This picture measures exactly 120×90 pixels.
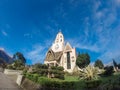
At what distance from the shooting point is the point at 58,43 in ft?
215

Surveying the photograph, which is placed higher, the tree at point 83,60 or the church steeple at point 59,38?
the church steeple at point 59,38

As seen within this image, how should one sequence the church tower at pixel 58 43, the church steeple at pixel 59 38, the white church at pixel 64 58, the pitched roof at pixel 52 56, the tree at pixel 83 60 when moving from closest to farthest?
the tree at pixel 83 60, the white church at pixel 64 58, the pitched roof at pixel 52 56, the church tower at pixel 58 43, the church steeple at pixel 59 38

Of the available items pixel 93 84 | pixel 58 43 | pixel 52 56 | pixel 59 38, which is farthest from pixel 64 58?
pixel 93 84

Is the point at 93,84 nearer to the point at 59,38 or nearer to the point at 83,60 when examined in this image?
the point at 83,60

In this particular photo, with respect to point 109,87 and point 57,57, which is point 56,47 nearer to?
point 57,57

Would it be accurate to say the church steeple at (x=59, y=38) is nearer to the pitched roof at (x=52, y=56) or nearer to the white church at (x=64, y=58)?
the white church at (x=64, y=58)

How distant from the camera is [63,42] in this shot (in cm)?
6562

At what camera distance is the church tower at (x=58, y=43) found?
2513 inches

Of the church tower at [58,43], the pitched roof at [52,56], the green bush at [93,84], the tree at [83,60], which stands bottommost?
the green bush at [93,84]

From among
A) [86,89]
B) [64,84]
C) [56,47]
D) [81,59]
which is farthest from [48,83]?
[56,47]

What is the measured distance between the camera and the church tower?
6384 cm

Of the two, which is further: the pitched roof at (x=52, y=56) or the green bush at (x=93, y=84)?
the pitched roof at (x=52, y=56)

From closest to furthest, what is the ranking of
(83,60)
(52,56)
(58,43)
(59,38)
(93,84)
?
(93,84)
(83,60)
(52,56)
(58,43)
(59,38)

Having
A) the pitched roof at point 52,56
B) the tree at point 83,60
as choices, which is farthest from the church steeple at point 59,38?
the tree at point 83,60
